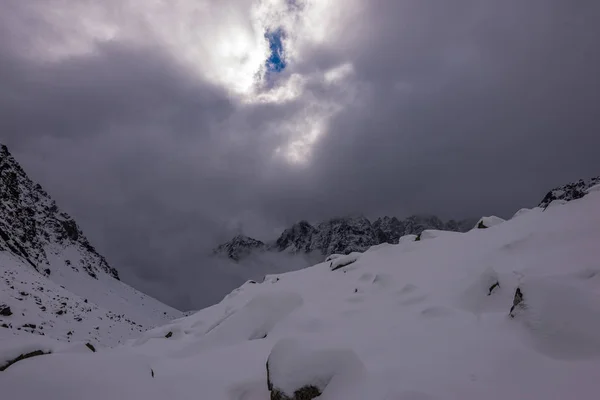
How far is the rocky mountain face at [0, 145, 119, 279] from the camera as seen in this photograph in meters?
53.1

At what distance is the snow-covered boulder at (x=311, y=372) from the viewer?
5941 mm

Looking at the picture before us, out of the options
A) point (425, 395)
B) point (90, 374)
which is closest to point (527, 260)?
point (425, 395)

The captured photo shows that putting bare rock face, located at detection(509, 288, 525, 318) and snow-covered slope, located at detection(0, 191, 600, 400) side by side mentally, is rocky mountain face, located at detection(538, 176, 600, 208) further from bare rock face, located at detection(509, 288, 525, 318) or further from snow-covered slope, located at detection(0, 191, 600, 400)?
bare rock face, located at detection(509, 288, 525, 318)

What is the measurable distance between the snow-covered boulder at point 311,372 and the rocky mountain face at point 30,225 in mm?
50222

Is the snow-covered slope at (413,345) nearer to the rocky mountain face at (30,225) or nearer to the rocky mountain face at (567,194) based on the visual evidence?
the rocky mountain face at (567,194)

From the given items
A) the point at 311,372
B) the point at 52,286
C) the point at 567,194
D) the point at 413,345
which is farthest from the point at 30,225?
the point at 567,194

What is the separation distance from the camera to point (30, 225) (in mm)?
70438

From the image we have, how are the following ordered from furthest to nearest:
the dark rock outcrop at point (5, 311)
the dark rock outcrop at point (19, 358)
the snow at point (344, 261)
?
the dark rock outcrop at point (5, 311) < the snow at point (344, 261) < the dark rock outcrop at point (19, 358)

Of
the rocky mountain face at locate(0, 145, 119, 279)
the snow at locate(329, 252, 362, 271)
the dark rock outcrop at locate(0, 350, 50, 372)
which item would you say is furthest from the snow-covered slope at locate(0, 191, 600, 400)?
the rocky mountain face at locate(0, 145, 119, 279)

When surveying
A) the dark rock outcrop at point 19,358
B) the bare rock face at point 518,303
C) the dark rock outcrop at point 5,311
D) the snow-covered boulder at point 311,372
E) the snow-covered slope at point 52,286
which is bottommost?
the snow-covered boulder at point 311,372

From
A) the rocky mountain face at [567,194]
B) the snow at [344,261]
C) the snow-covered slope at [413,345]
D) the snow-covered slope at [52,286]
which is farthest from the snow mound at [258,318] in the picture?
the rocky mountain face at [567,194]

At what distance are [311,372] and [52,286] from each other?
41.1m

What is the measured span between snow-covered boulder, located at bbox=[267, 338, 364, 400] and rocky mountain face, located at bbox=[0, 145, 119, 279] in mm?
50222

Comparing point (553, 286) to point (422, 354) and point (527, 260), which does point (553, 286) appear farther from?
point (527, 260)
